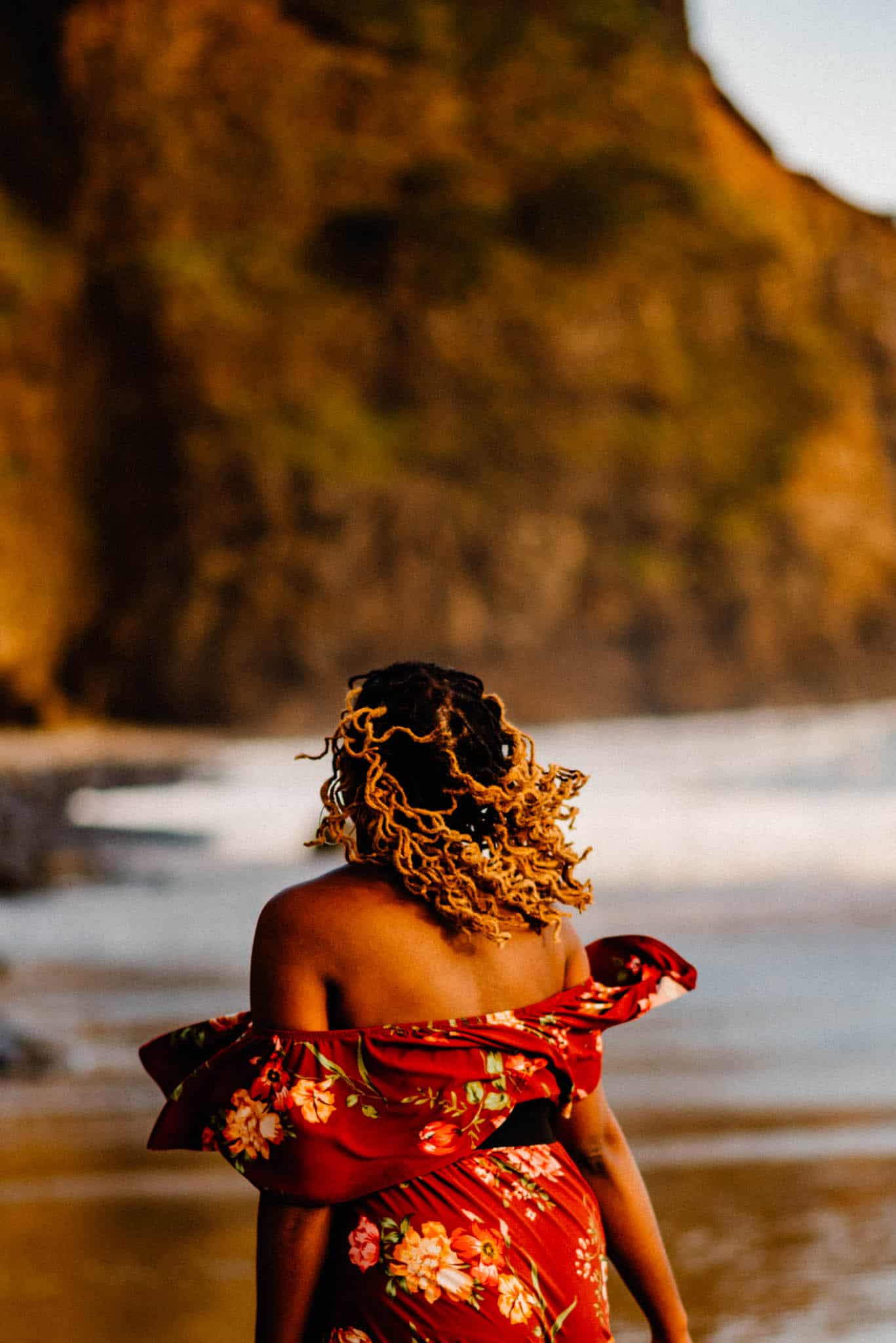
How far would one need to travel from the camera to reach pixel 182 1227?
12.8 feet

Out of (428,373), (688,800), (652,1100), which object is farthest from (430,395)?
(652,1100)

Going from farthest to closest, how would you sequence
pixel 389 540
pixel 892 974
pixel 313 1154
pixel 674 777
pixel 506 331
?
pixel 506 331 → pixel 389 540 → pixel 674 777 → pixel 892 974 → pixel 313 1154

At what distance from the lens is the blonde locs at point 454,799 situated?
5.45 ft

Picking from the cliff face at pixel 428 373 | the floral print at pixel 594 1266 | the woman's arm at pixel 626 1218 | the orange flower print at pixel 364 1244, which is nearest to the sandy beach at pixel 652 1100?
the woman's arm at pixel 626 1218

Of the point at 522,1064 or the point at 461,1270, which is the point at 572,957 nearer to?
the point at 522,1064

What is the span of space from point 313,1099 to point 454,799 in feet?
0.94

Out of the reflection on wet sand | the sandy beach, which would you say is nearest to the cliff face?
the sandy beach

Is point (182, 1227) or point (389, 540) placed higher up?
point (389, 540)

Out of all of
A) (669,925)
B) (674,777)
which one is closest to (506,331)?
(674,777)

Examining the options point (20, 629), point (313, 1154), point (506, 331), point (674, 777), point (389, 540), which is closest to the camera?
point (313, 1154)

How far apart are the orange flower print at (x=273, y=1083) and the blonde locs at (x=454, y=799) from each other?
188 millimetres

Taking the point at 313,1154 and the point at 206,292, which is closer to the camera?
Answer: the point at 313,1154

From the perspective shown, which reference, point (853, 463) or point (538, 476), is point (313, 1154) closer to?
point (538, 476)

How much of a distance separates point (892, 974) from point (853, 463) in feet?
138
